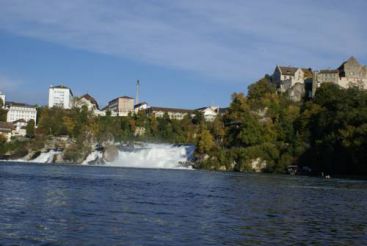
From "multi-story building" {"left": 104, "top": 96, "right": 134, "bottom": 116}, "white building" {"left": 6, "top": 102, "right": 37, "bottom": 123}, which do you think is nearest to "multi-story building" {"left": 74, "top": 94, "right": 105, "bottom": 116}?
"multi-story building" {"left": 104, "top": 96, "right": 134, "bottom": 116}

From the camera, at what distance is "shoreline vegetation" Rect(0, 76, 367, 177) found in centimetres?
7850

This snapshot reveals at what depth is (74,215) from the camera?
2298 cm

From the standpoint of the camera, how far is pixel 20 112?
177000mm

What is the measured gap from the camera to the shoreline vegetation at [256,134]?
78500mm

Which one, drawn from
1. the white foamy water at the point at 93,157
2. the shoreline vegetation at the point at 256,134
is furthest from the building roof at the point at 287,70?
the white foamy water at the point at 93,157

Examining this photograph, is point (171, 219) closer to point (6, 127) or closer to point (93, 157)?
point (93, 157)

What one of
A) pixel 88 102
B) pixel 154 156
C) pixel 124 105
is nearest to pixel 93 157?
pixel 154 156

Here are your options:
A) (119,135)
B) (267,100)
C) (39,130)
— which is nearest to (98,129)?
(119,135)

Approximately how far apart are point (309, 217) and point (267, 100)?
262 ft

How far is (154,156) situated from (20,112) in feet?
278

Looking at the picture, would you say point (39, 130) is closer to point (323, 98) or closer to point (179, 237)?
point (323, 98)

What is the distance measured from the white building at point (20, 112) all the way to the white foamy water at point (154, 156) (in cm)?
7592

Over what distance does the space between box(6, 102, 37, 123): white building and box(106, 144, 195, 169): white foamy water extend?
75.9 metres

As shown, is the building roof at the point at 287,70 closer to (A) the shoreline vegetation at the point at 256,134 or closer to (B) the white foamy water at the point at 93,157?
(A) the shoreline vegetation at the point at 256,134
